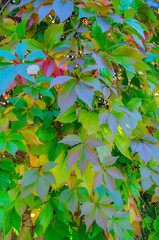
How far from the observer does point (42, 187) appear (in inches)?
25.3

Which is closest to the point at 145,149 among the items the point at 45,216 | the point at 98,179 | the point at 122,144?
the point at 122,144

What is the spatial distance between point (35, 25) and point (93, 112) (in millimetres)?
440

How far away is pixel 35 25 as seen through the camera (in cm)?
85

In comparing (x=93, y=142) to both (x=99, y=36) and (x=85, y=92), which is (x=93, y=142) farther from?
(x=99, y=36)

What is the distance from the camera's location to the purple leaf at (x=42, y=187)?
632mm

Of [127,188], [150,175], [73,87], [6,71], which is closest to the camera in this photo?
[6,71]

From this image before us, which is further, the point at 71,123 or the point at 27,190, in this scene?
the point at 71,123

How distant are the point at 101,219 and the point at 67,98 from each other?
1.37 ft

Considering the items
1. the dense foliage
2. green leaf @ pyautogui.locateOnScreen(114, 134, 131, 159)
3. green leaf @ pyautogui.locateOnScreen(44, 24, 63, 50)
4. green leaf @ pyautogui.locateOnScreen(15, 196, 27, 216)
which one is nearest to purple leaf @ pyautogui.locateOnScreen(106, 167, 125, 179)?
the dense foliage

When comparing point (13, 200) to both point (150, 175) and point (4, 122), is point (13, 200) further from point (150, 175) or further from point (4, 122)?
point (150, 175)

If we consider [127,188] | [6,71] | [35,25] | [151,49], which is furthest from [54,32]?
[127,188]

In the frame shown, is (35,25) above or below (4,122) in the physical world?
above

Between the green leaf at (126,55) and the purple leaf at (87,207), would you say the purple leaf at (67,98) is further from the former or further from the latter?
the purple leaf at (87,207)

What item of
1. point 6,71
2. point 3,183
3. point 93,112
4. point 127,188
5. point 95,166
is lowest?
point 127,188
